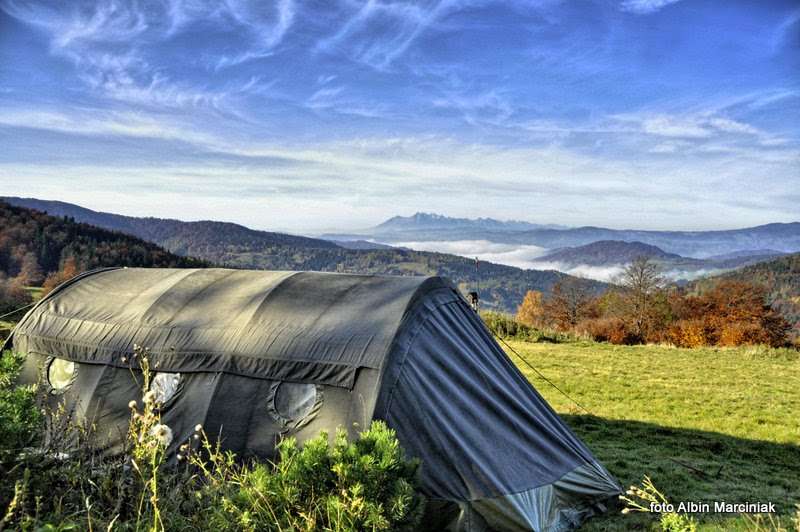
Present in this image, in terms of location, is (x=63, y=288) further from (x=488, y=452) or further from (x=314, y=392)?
(x=488, y=452)

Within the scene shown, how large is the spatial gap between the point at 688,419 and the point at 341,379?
9109 millimetres

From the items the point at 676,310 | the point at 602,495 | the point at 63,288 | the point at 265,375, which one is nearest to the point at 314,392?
the point at 265,375

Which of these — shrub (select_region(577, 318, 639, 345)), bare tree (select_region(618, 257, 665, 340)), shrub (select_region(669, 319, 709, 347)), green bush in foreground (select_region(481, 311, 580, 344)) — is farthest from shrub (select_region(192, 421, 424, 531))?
bare tree (select_region(618, 257, 665, 340))

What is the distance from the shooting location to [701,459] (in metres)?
9.14

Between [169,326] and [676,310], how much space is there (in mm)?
41345

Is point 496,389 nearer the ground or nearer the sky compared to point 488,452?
nearer the sky

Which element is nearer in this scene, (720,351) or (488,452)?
(488,452)

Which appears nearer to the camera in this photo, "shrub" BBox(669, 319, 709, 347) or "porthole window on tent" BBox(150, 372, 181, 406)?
"porthole window on tent" BBox(150, 372, 181, 406)

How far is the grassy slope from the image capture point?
25.4ft

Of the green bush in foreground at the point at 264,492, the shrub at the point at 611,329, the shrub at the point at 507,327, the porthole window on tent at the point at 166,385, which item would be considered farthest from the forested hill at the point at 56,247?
the green bush in foreground at the point at 264,492

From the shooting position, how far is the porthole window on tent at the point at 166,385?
6.17 meters

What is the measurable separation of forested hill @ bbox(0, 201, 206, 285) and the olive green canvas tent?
37231 mm

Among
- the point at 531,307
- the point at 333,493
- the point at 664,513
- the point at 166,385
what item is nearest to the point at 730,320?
the point at 531,307

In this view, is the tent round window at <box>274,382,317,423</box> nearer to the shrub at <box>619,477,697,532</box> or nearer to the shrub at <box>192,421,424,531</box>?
the shrub at <box>192,421,424,531</box>
